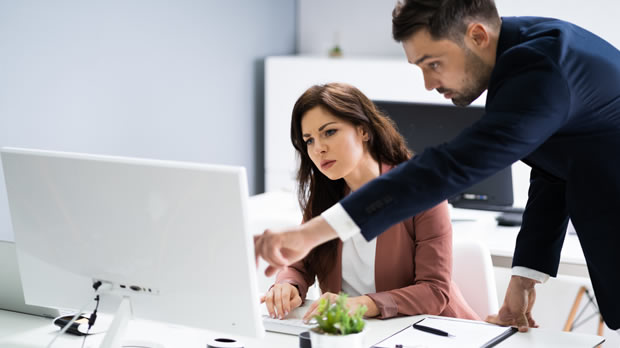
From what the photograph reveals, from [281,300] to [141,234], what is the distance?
1.91 ft

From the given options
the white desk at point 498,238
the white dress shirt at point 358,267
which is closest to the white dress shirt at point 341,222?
the white dress shirt at point 358,267

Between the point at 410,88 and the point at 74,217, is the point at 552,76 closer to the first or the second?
the point at 74,217

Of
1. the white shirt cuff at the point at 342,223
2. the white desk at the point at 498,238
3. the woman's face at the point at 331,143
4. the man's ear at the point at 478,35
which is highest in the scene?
the man's ear at the point at 478,35

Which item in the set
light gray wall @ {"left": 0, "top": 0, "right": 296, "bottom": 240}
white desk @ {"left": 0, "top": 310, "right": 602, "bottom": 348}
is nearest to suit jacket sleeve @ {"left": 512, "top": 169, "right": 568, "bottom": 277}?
white desk @ {"left": 0, "top": 310, "right": 602, "bottom": 348}

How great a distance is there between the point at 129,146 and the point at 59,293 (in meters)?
2.07

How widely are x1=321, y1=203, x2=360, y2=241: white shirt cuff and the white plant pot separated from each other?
0.25 m

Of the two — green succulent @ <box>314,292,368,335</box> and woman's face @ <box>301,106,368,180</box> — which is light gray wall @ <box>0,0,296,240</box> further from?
green succulent @ <box>314,292,368,335</box>

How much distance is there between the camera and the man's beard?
1.42 metres

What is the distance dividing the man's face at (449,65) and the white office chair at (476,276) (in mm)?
874

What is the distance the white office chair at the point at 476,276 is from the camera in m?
2.24

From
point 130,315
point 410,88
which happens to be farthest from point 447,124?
point 130,315

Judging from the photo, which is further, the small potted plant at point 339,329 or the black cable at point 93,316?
the black cable at point 93,316

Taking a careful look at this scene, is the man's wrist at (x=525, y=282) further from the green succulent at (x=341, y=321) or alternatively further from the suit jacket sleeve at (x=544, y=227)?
the green succulent at (x=341, y=321)

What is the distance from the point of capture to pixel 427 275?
2072mm
